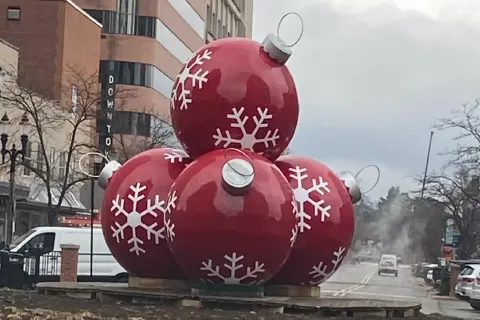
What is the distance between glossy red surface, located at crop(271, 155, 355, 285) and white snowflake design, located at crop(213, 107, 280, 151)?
1.11 meters

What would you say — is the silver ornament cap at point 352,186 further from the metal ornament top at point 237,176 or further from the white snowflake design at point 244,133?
the metal ornament top at point 237,176

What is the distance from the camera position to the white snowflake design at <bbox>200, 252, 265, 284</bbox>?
15.3 metres

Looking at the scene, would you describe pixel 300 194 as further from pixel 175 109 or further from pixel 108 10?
pixel 108 10

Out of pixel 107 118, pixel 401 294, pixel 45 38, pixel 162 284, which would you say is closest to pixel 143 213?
pixel 162 284

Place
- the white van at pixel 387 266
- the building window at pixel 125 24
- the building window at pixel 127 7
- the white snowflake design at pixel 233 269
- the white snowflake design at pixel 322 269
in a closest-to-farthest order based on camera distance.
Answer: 1. the white snowflake design at pixel 233 269
2. the white snowflake design at pixel 322 269
3. the building window at pixel 125 24
4. the building window at pixel 127 7
5. the white van at pixel 387 266

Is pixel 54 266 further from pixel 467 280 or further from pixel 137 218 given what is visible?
pixel 467 280

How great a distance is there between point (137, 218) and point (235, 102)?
280cm

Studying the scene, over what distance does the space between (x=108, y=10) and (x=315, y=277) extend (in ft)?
178

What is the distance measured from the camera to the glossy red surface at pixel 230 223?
15.0 m

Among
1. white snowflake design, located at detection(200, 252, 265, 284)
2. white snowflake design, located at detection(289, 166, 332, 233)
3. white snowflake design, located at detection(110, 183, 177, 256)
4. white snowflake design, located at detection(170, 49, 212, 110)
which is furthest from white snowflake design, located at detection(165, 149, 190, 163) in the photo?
white snowflake design, located at detection(200, 252, 265, 284)

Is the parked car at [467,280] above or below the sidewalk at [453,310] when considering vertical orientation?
above

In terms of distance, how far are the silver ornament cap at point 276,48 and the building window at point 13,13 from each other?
4496 cm

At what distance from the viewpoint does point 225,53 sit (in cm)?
1634

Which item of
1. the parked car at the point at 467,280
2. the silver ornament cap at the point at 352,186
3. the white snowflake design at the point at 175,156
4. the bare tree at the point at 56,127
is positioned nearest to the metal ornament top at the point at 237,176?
the white snowflake design at the point at 175,156
